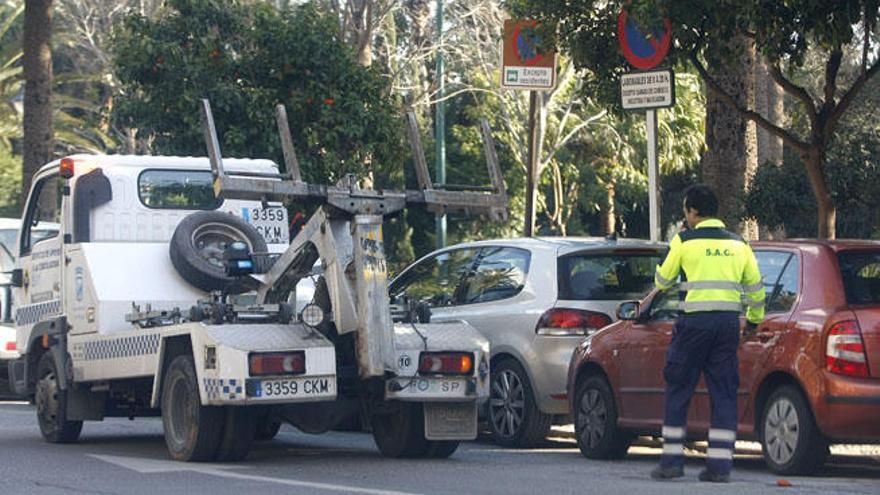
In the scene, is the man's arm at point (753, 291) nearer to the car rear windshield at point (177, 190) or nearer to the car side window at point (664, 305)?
the car side window at point (664, 305)

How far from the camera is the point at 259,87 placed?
20938 mm

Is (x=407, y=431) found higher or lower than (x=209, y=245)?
lower

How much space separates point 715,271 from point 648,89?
4315mm

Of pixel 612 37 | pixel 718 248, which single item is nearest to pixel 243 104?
pixel 612 37

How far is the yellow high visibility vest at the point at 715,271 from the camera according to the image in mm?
10578

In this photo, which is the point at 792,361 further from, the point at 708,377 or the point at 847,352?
the point at 708,377

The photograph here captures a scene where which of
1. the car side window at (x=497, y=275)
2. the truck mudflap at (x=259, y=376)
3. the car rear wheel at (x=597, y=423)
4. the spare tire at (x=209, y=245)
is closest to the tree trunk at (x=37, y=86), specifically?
the spare tire at (x=209, y=245)

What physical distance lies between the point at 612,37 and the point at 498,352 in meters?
3.44

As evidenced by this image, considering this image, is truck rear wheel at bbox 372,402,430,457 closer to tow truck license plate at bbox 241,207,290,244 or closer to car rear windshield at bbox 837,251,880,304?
tow truck license plate at bbox 241,207,290,244

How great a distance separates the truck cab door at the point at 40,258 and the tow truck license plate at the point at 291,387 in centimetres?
327

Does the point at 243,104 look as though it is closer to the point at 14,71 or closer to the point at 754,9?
the point at 754,9

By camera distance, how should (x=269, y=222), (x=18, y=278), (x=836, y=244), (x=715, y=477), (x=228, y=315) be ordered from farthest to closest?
(x=18, y=278)
(x=269, y=222)
(x=228, y=315)
(x=836, y=244)
(x=715, y=477)

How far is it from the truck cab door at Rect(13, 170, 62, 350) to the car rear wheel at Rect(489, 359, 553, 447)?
354 cm

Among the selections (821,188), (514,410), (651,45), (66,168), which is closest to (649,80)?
(651,45)
